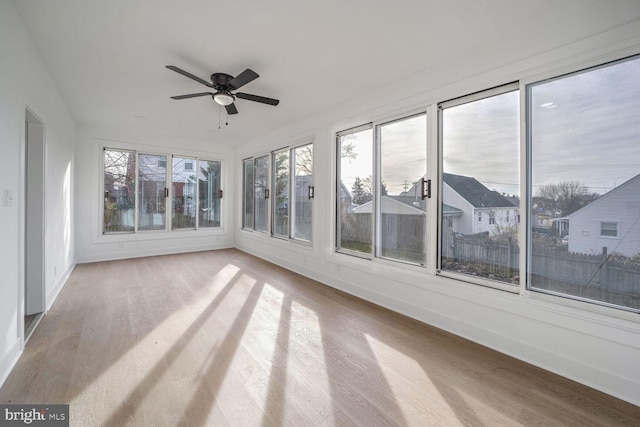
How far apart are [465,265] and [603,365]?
1144 mm

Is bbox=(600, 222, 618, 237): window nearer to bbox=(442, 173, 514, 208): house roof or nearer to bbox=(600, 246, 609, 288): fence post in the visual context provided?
bbox=(600, 246, 609, 288): fence post

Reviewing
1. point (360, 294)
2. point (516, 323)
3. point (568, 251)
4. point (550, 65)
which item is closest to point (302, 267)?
point (360, 294)

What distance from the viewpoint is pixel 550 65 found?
7.31 ft

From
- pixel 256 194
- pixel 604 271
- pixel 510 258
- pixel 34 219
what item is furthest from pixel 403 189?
pixel 34 219

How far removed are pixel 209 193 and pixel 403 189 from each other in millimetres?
5418

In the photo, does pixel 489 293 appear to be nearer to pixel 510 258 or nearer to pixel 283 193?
pixel 510 258

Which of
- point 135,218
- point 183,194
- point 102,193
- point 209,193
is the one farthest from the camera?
point 209,193

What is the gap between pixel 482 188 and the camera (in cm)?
272

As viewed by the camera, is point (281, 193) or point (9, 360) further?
point (281, 193)

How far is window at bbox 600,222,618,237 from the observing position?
2008 millimetres

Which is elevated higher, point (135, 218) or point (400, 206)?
point (400, 206)

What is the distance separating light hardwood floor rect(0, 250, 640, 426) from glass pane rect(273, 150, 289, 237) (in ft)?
7.65

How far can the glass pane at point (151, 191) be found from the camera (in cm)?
626

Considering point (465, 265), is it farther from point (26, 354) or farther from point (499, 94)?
point (26, 354)
